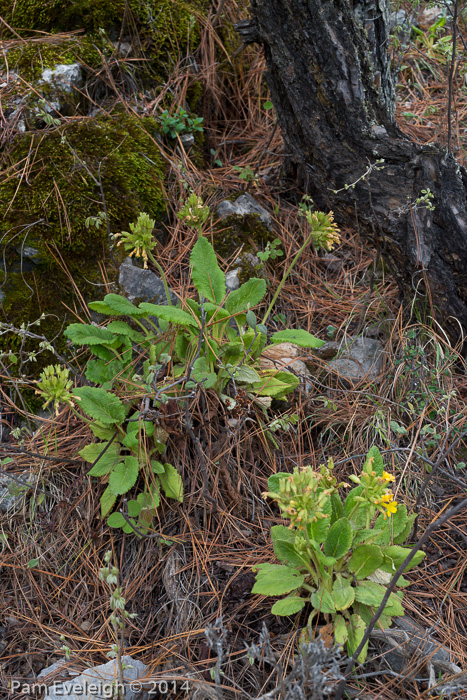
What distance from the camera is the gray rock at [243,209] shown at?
302 centimetres

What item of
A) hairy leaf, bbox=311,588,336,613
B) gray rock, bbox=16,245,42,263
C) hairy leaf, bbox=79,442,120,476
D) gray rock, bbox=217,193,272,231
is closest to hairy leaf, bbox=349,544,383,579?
hairy leaf, bbox=311,588,336,613

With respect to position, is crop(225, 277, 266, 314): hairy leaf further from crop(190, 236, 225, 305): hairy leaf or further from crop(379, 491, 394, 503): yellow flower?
Answer: crop(379, 491, 394, 503): yellow flower

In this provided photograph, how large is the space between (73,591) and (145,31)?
3.20 meters


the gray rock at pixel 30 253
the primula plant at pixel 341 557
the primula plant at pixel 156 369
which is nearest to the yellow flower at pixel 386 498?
the primula plant at pixel 341 557

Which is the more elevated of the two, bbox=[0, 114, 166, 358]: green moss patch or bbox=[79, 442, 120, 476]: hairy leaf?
bbox=[0, 114, 166, 358]: green moss patch

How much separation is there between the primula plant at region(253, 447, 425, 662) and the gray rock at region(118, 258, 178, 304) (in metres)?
1.23

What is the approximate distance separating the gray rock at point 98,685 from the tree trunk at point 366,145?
2030 mm

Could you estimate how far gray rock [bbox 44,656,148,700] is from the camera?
169 cm

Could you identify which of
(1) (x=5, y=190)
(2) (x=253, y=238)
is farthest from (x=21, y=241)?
(2) (x=253, y=238)

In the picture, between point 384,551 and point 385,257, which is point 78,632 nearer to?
point 384,551

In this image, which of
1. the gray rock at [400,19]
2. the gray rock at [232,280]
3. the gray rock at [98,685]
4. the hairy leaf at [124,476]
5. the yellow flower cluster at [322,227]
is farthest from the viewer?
the gray rock at [400,19]

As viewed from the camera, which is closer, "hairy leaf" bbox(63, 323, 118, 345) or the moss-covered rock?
"hairy leaf" bbox(63, 323, 118, 345)

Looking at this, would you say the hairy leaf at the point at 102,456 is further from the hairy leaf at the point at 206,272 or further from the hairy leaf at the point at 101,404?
the hairy leaf at the point at 206,272

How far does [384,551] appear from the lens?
179cm
